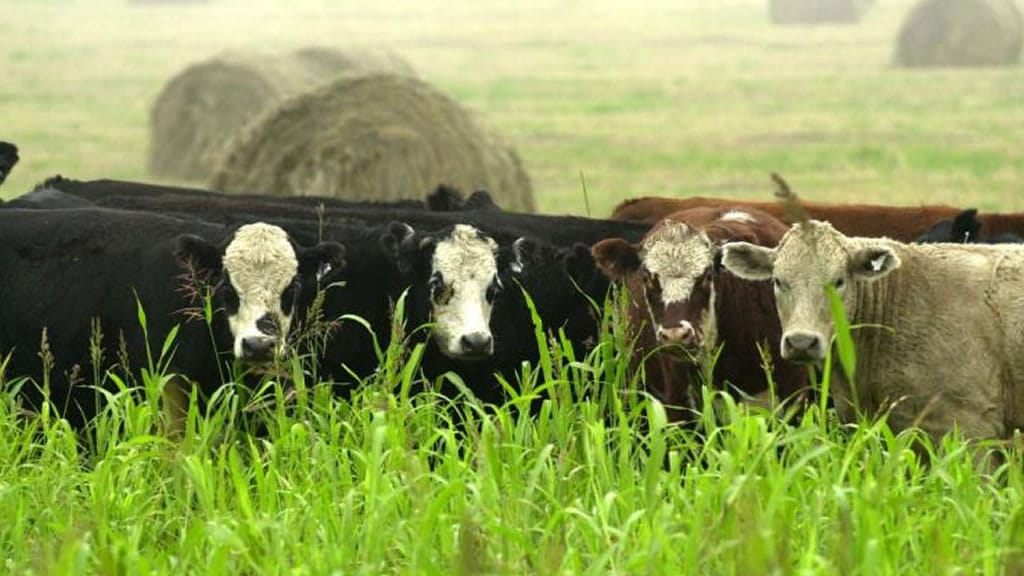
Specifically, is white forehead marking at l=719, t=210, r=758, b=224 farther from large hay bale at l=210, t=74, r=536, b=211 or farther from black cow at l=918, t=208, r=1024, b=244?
large hay bale at l=210, t=74, r=536, b=211

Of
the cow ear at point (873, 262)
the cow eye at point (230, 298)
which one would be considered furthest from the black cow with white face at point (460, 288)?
the cow ear at point (873, 262)

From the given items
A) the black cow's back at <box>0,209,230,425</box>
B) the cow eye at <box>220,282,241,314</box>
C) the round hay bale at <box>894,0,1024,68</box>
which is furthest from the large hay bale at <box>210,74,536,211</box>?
the round hay bale at <box>894,0,1024,68</box>

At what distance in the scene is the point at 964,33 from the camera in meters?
30.4

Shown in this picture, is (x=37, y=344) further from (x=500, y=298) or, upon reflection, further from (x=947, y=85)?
(x=947, y=85)

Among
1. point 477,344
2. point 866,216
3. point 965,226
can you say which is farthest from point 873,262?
point 866,216

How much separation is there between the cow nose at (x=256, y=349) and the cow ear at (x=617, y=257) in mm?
1242

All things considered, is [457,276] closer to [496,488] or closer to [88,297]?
[88,297]

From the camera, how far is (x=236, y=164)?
45.7ft

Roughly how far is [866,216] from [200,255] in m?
3.33

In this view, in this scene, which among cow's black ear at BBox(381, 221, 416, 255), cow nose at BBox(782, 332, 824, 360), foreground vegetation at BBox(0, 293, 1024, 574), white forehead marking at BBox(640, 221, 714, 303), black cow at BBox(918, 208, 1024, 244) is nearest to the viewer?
foreground vegetation at BBox(0, 293, 1024, 574)

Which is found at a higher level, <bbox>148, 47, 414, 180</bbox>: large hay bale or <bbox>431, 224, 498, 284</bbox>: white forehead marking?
<bbox>431, 224, 498, 284</bbox>: white forehead marking

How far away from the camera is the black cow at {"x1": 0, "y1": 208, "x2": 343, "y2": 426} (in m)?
6.90

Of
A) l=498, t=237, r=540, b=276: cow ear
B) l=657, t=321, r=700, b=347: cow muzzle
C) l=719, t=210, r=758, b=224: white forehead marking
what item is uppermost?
l=719, t=210, r=758, b=224: white forehead marking

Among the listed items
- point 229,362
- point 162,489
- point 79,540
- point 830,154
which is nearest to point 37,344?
point 229,362
